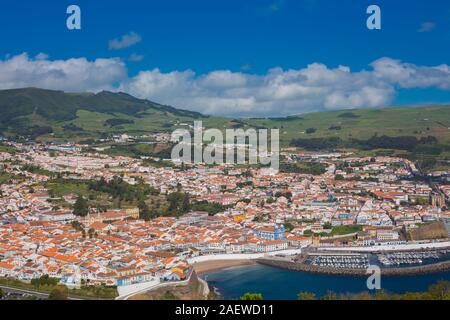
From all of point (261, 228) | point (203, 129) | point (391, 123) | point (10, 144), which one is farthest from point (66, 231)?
point (391, 123)

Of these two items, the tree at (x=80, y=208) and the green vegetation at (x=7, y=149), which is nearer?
the tree at (x=80, y=208)

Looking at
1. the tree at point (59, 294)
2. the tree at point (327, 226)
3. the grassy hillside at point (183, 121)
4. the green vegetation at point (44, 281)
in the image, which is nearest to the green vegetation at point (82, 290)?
the green vegetation at point (44, 281)

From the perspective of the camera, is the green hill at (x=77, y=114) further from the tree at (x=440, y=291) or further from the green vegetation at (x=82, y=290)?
the tree at (x=440, y=291)

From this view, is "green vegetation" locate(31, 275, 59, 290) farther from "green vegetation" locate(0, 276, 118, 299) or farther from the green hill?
the green hill

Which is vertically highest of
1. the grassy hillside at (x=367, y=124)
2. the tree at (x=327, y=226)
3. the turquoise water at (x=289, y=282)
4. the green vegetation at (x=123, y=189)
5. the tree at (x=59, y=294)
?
the grassy hillside at (x=367, y=124)

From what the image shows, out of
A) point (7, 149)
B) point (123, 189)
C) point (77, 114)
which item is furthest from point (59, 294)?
point (77, 114)

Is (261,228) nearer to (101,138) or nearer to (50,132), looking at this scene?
(101,138)
